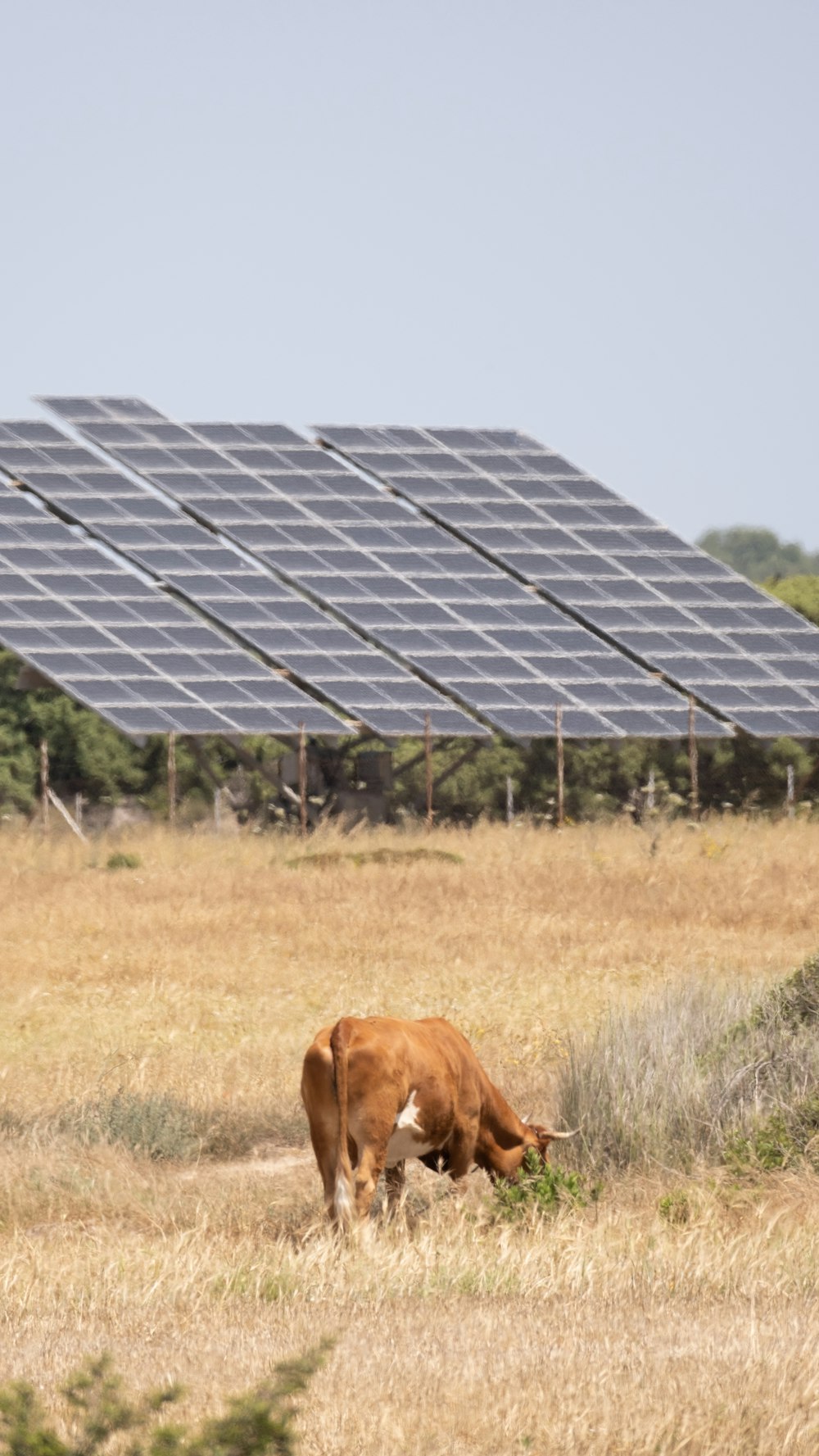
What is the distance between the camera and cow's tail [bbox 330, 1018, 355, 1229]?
7.05 metres

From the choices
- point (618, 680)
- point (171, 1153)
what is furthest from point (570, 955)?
point (618, 680)

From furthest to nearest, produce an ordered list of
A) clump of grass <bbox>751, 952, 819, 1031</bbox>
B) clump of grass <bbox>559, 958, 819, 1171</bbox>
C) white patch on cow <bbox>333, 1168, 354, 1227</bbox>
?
1. clump of grass <bbox>751, 952, 819, 1031</bbox>
2. clump of grass <bbox>559, 958, 819, 1171</bbox>
3. white patch on cow <bbox>333, 1168, 354, 1227</bbox>

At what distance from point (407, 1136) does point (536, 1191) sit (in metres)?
0.72

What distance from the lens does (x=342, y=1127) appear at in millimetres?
7141

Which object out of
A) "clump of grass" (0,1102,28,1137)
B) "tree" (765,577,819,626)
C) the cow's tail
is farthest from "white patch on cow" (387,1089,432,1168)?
"tree" (765,577,819,626)

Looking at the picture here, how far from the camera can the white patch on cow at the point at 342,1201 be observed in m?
6.97

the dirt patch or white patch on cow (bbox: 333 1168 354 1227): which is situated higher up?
white patch on cow (bbox: 333 1168 354 1227)

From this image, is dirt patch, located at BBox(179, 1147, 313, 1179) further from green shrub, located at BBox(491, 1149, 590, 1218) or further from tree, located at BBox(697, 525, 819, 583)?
tree, located at BBox(697, 525, 819, 583)

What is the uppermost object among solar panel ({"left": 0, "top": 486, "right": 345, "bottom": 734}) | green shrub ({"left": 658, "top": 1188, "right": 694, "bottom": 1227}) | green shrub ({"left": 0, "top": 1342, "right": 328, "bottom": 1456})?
solar panel ({"left": 0, "top": 486, "right": 345, "bottom": 734})

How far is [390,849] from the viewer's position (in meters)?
21.9

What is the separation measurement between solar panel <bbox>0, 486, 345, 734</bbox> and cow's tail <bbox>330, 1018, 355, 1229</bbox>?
824 inches

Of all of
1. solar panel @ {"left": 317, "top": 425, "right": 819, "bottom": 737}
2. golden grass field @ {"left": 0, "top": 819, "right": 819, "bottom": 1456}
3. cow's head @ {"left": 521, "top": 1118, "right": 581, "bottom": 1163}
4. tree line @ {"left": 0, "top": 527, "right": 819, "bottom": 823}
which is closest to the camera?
golden grass field @ {"left": 0, "top": 819, "right": 819, "bottom": 1456}

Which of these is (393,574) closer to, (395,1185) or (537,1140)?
(537,1140)

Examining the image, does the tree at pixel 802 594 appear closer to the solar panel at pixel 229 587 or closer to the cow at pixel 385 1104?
the solar panel at pixel 229 587
